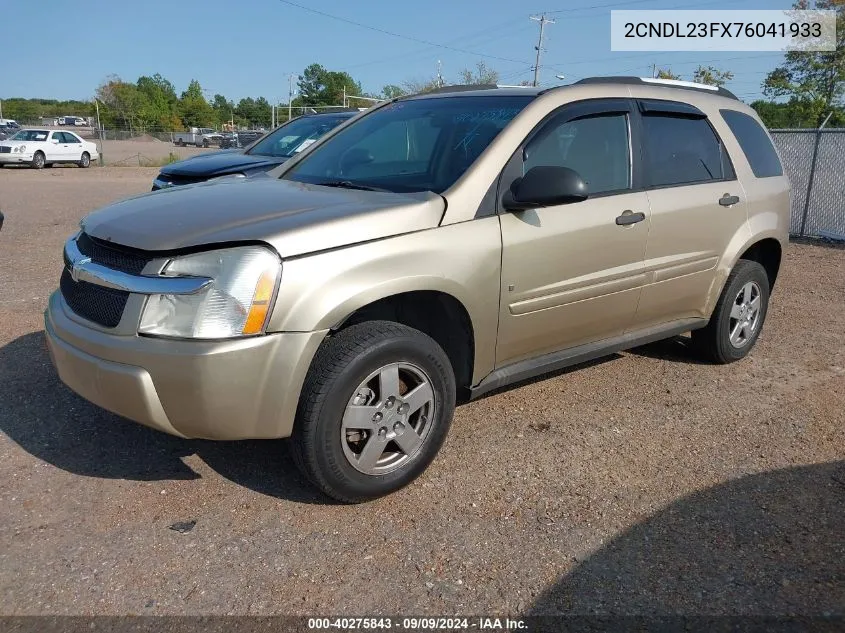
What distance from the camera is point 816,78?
26.6 metres

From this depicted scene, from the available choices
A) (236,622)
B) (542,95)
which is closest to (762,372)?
(542,95)

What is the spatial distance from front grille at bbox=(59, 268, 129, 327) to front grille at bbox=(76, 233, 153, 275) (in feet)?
0.34

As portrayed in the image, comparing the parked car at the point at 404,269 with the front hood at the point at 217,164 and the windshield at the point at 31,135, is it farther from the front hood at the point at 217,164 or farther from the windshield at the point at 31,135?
the windshield at the point at 31,135

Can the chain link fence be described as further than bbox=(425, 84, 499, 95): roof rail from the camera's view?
Yes

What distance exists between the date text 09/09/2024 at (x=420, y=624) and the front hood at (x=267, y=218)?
1366 mm

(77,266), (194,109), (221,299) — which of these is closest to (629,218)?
(221,299)

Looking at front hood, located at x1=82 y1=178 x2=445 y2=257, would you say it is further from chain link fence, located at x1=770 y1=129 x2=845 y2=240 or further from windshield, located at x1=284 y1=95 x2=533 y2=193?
chain link fence, located at x1=770 y1=129 x2=845 y2=240

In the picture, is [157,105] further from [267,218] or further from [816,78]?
[267,218]

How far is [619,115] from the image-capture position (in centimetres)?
412

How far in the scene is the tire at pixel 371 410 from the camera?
290cm

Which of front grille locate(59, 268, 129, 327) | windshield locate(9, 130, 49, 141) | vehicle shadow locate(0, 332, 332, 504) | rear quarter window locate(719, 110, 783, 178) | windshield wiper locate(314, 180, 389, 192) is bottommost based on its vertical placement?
vehicle shadow locate(0, 332, 332, 504)

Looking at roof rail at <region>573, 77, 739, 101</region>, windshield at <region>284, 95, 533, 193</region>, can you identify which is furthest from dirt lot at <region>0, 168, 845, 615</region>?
roof rail at <region>573, 77, 739, 101</region>

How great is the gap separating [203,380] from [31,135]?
2885 centimetres

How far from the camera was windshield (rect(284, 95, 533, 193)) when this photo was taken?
Answer: 11.8ft
